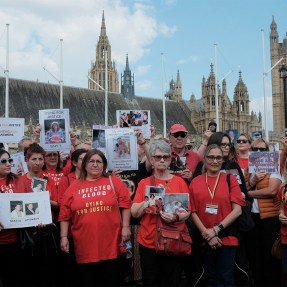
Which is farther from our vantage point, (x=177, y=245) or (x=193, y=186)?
(x=193, y=186)

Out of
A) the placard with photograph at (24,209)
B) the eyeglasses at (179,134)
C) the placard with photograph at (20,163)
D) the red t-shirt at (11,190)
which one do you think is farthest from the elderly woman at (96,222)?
the placard with photograph at (20,163)

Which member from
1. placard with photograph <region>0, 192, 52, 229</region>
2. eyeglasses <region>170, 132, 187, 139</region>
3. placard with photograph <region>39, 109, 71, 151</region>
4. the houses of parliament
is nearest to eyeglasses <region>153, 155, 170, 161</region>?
eyeglasses <region>170, 132, 187, 139</region>

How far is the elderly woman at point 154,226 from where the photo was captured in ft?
13.9

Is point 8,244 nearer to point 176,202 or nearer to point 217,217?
point 176,202

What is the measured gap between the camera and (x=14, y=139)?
7180mm

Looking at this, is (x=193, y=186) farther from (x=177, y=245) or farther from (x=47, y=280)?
(x=47, y=280)

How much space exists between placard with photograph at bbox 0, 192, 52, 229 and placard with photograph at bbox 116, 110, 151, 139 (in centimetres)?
218

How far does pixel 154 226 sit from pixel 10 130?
389 centimetres

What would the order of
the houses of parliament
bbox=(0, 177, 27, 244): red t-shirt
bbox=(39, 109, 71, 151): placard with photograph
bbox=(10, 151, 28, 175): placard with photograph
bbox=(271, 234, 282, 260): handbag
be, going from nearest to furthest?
bbox=(0, 177, 27, 244): red t-shirt < bbox=(271, 234, 282, 260): handbag < bbox=(39, 109, 71, 151): placard with photograph < bbox=(10, 151, 28, 175): placard with photograph < the houses of parliament

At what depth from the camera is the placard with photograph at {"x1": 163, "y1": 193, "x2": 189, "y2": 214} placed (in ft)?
13.7

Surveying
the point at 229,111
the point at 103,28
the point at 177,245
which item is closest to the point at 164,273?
the point at 177,245

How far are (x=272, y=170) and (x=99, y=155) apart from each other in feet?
7.08

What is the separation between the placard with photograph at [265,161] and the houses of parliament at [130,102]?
2003cm

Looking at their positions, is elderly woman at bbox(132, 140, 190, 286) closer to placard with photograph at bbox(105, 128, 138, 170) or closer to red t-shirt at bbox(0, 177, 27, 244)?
placard with photograph at bbox(105, 128, 138, 170)
